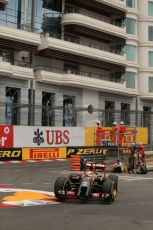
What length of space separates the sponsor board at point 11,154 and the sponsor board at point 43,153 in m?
0.46

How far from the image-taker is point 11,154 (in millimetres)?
33375

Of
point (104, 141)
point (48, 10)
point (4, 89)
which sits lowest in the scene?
point (104, 141)

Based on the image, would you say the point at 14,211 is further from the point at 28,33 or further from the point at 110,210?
the point at 28,33

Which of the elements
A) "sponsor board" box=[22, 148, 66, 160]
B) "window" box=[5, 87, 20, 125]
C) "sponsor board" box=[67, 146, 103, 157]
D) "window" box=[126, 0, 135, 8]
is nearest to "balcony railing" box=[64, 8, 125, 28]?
"window" box=[126, 0, 135, 8]

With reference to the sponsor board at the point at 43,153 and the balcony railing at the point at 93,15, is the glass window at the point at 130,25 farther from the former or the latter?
the sponsor board at the point at 43,153

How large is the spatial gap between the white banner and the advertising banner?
0.50m

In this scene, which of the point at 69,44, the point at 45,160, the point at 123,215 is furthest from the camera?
the point at 69,44

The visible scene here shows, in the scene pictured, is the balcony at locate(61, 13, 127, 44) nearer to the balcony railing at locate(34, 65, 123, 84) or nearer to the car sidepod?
the balcony railing at locate(34, 65, 123, 84)

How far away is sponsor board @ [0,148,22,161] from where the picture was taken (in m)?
32.8

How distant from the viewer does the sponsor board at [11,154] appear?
32.8 m

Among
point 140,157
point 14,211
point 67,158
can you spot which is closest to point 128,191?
point 14,211

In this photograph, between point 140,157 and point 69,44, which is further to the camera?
point 69,44

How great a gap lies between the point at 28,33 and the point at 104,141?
63.3 feet

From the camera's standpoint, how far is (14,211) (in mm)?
11008
